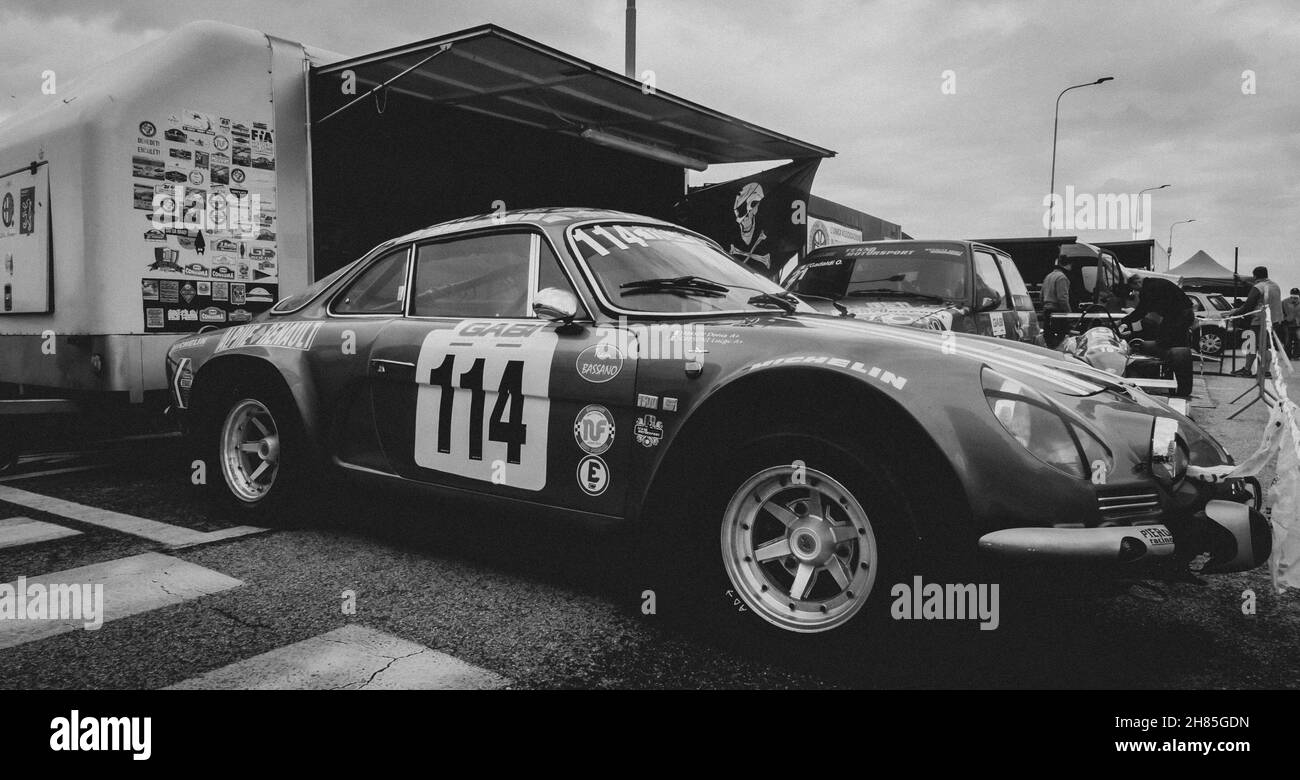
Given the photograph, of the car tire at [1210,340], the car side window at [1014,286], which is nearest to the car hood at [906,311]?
the car side window at [1014,286]

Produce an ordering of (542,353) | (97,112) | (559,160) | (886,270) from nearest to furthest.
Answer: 1. (542,353)
2. (97,112)
3. (886,270)
4. (559,160)

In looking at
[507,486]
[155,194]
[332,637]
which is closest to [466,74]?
[155,194]

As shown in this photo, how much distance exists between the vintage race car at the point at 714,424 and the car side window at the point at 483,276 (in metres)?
0.01

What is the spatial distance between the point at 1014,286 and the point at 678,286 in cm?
520

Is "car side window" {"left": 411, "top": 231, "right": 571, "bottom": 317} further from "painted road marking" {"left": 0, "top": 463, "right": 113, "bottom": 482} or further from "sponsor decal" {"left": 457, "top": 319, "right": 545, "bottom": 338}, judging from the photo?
"painted road marking" {"left": 0, "top": 463, "right": 113, "bottom": 482}

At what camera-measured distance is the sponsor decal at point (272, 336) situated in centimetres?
395

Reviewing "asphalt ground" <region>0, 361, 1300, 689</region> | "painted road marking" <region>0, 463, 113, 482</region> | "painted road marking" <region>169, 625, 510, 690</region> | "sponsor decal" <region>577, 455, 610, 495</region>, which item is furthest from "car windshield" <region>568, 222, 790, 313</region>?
"painted road marking" <region>0, 463, 113, 482</region>

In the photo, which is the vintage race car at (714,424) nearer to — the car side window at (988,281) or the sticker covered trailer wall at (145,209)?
the sticker covered trailer wall at (145,209)

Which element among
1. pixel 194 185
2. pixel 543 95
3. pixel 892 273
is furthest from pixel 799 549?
pixel 543 95

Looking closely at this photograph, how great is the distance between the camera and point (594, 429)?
289 cm

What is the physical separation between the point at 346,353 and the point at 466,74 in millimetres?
3804

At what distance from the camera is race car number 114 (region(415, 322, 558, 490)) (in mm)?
3066
